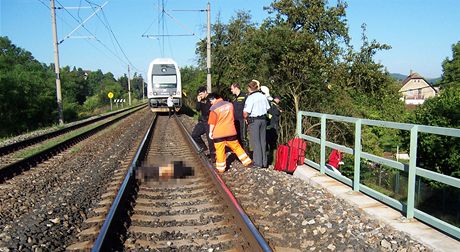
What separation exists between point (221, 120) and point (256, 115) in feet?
2.38

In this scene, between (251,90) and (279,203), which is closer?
(279,203)

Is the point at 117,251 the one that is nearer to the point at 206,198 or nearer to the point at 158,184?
the point at 206,198

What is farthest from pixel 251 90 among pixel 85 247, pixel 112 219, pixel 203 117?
pixel 85 247

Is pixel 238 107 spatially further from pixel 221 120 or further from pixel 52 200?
pixel 52 200

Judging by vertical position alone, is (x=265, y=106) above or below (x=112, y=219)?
above

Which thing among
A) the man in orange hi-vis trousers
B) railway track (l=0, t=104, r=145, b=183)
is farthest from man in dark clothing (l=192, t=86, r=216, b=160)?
railway track (l=0, t=104, r=145, b=183)

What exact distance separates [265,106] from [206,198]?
2.74 m

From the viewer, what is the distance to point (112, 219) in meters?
4.71

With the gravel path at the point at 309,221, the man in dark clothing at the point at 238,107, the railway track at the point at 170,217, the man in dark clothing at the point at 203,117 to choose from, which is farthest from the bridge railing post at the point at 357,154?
the man in dark clothing at the point at 203,117

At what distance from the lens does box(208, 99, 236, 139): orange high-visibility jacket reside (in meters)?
8.02

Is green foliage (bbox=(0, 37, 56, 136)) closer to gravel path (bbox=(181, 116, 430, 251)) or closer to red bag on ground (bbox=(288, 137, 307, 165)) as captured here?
red bag on ground (bbox=(288, 137, 307, 165))

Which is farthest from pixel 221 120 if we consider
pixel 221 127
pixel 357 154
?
pixel 357 154

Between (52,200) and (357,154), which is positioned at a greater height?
(357,154)

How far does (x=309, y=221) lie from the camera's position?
4996 millimetres
